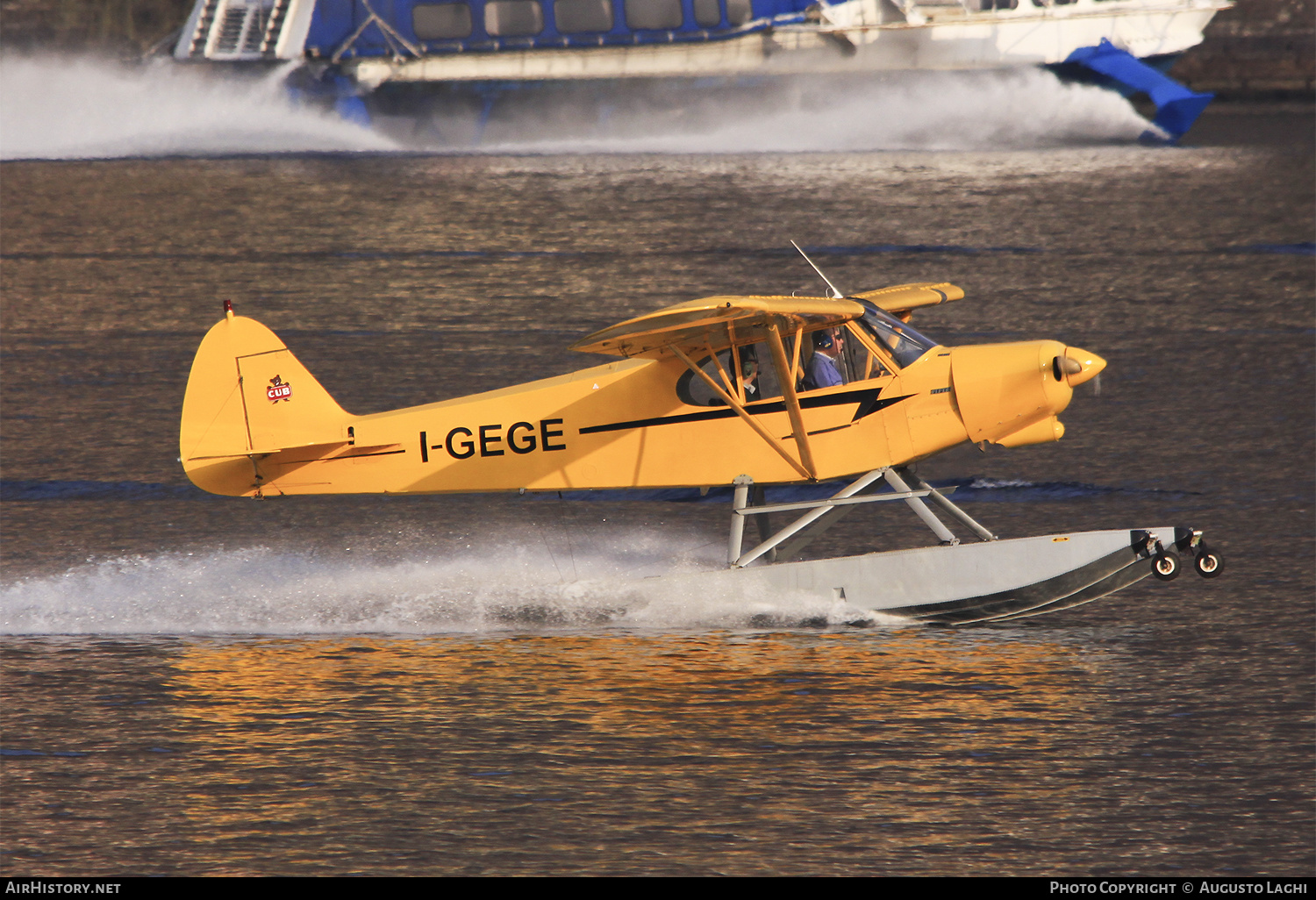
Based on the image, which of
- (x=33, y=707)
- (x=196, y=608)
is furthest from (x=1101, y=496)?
(x=33, y=707)

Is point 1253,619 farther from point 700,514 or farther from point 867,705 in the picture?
point 700,514

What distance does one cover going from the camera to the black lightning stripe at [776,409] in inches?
443

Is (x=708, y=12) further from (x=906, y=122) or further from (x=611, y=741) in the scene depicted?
(x=611, y=741)

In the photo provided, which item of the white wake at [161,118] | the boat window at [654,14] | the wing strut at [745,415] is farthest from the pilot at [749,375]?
the white wake at [161,118]

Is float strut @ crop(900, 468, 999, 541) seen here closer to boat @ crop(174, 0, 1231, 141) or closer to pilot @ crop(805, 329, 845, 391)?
pilot @ crop(805, 329, 845, 391)

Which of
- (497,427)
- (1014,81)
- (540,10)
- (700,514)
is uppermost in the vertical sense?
(540,10)

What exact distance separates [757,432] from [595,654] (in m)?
2.13

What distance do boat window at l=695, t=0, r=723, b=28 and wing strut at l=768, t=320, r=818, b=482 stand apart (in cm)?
3931

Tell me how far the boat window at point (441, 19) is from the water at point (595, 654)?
80.9 ft

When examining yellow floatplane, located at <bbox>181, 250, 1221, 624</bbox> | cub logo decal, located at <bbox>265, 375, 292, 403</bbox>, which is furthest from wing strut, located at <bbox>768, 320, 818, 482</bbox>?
cub logo decal, located at <bbox>265, 375, 292, 403</bbox>

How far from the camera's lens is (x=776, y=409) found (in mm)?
11391

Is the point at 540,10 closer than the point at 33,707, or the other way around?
the point at 33,707

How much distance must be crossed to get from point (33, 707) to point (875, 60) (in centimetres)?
4278

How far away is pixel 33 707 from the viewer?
389 inches
